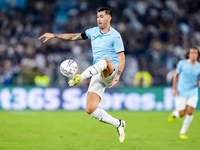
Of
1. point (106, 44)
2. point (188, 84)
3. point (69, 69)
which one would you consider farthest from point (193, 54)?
point (69, 69)

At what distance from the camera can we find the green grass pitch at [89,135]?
8.20 m

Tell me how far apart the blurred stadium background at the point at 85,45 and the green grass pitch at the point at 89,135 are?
329 cm

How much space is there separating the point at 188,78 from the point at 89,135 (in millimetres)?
2972

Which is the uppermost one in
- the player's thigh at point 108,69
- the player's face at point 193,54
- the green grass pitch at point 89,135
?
the player's face at point 193,54

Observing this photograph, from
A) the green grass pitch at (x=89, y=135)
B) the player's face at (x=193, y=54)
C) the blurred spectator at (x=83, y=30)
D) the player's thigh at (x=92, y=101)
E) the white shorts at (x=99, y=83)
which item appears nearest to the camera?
the player's thigh at (x=92, y=101)

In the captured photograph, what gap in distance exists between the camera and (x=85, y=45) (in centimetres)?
2128

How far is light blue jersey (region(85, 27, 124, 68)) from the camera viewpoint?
7.52 m

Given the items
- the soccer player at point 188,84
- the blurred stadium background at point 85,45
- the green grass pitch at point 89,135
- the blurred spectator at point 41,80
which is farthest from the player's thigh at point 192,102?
the blurred spectator at point 41,80

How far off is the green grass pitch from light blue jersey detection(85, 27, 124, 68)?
1864 mm

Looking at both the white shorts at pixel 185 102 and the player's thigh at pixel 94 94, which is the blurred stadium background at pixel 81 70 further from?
the player's thigh at pixel 94 94

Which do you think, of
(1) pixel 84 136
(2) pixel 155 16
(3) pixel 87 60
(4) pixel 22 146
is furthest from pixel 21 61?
(4) pixel 22 146

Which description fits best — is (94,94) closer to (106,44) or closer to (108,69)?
(108,69)

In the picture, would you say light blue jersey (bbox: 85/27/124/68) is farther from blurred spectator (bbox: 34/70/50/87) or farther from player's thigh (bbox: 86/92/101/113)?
blurred spectator (bbox: 34/70/50/87)

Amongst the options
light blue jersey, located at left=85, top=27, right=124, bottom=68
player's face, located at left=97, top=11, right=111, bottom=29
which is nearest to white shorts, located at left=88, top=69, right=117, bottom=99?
light blue jersey, located at left=85, top=27, right=124, bottom=68
